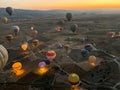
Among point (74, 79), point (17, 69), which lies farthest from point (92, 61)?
point (17, 69)

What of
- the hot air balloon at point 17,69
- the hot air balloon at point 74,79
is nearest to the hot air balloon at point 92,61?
the hot air balloon at point 74,79

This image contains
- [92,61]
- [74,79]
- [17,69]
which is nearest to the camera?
[74,79]

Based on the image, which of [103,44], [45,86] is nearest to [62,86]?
[45,86]

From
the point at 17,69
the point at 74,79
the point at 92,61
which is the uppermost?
the point at 74,79

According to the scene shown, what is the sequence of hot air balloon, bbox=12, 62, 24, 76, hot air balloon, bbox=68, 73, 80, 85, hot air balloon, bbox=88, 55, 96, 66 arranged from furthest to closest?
hot air balloon, bbox=88, 55, 96, 66 < hot air balloon, bbox=12, 62, 24, 76 < hot air balloon, bbox=68, 73, 80, 85

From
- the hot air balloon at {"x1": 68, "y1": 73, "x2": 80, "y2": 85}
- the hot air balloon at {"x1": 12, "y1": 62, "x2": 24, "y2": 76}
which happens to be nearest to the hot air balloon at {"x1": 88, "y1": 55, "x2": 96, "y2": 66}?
the hot air balloon at {"x1": 68, "y1": 73, "x2": 80, "y2": 85}

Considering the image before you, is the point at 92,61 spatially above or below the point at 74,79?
below

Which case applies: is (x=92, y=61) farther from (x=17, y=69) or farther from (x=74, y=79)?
(x=17, y=69)

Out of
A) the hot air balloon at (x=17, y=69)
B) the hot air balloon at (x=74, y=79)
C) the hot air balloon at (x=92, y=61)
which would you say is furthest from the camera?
the hot air balloon at (x=92, y=61)

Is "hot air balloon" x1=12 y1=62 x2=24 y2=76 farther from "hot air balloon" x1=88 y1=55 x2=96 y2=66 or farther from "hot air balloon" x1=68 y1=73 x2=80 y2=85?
"hot air balloon" x1=88 y1=55 x2=96 y2=66

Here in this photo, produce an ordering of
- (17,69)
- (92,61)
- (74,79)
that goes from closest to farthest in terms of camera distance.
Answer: (74,79) → (17,69) → (92,61)

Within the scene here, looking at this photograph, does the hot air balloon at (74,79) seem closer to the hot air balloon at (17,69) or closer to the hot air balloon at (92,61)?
the hot air balloon at (92,61)
